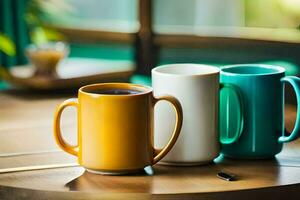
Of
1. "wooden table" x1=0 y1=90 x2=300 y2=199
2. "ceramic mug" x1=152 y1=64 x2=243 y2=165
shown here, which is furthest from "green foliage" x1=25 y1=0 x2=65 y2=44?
"ceramic mug" x1=152 y1=64 x2=243 y2=165

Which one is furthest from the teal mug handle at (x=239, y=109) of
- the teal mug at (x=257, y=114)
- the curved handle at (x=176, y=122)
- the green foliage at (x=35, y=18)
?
the green foliage at (x=35, y=18)

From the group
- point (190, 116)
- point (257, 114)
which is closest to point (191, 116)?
point (190, 116)

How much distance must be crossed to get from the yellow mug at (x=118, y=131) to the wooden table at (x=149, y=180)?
0.08 feet

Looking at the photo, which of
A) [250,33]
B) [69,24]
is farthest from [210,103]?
[69,24]

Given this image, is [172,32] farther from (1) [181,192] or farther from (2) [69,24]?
(1) [181,192]

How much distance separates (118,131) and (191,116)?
0.45 ft

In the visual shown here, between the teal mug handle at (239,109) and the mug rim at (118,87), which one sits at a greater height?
the mug rim at (118,87)

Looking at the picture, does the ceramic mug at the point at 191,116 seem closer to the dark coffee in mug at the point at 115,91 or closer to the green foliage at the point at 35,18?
the dark coffee in mug at the point at 115,91

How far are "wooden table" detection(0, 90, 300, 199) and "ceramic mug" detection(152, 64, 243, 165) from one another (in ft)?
0.08

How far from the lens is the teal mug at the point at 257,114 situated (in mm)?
1183

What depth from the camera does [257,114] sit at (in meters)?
1.18

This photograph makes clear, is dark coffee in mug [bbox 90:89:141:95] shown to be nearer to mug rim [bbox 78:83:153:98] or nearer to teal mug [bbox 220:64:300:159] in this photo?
mug rim [bbox 78:83:153:98]

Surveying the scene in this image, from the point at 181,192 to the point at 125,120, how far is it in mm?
146

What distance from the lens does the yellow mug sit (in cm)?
107
